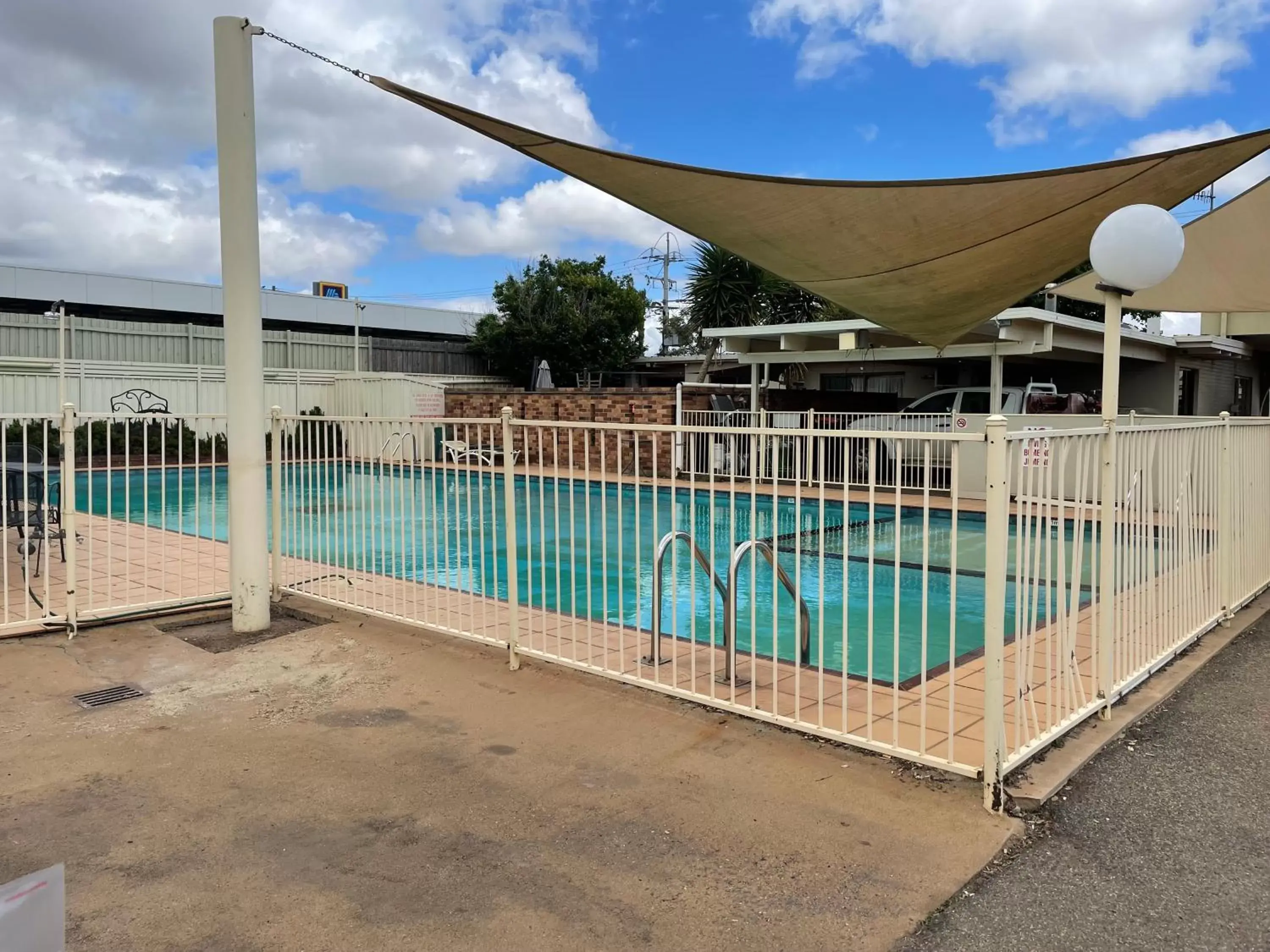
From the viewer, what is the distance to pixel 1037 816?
2947 millimetres

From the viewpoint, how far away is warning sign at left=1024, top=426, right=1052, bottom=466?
122 inches

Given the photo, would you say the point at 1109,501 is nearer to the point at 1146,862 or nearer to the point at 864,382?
the point at 1146,862

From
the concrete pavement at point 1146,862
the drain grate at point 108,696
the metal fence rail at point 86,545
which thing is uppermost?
the metal fence rail at point 86,545

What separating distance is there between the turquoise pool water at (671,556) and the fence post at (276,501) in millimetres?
227

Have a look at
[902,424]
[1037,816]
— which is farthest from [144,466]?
[902,424]

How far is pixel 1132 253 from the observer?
3406mm

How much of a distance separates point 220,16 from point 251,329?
1.80 m

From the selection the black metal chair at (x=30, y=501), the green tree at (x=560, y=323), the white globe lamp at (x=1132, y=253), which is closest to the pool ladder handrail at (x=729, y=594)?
the white globe lamp at (x=1132, y=253)

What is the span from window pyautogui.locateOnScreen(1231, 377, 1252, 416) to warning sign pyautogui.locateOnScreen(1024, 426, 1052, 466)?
2100cm

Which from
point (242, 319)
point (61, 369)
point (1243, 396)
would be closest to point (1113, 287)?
point (242, 319)

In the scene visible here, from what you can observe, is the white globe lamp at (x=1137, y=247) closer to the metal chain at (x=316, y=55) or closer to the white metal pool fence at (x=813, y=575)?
the white metal pool fence at (x=813, y=575)

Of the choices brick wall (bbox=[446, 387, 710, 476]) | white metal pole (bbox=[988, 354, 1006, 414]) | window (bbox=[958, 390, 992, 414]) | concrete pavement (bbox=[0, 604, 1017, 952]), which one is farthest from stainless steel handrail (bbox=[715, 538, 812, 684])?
window (bbox=[958, 390, 992, 414])

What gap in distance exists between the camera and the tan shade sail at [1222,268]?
640 cm

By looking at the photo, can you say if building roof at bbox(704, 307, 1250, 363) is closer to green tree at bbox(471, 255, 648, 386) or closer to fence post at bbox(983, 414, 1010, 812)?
fence post at bbox(983, 414, 1010, 812)
